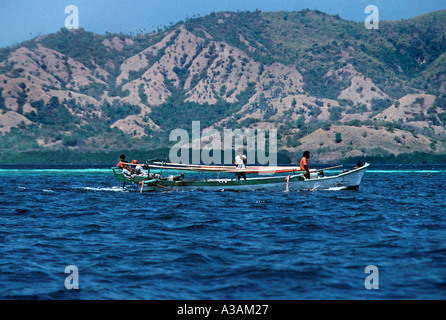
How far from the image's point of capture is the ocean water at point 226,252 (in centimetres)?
1319

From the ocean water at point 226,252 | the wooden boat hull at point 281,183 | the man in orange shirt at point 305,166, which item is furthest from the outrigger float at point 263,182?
the ocean water at point 226,252

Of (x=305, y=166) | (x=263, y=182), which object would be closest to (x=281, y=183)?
(x=263, y=182)

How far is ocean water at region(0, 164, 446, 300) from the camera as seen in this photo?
13.2 m

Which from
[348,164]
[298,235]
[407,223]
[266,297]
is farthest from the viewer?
[348,164]

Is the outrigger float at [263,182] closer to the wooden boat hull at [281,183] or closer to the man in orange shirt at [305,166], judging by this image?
the wooden boat hull at [281,183]

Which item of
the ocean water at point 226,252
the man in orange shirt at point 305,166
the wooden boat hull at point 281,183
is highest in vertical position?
the man in orange shirt at point 305,166

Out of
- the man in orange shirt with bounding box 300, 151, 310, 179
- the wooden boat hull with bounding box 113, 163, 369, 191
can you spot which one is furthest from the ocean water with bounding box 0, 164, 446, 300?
the wooden boat hull with bounding box 113, 163, 369, 191

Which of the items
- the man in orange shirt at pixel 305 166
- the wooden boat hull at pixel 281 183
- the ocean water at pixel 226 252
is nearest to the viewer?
the ocean water at pixel 226 252

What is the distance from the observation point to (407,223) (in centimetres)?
2397

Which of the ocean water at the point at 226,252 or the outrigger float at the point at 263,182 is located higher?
the outrigger float at the point at 263,182

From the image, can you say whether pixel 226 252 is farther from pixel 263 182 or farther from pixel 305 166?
pixel 263 182
